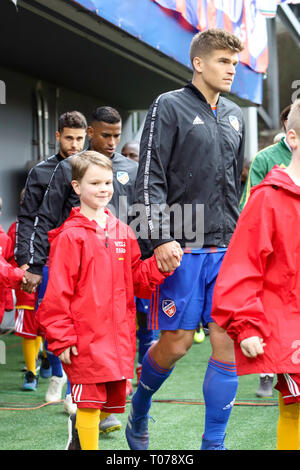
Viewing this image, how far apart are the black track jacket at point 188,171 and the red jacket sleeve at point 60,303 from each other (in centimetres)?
53

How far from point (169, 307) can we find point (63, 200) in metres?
1.34

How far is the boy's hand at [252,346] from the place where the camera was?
9.16ft

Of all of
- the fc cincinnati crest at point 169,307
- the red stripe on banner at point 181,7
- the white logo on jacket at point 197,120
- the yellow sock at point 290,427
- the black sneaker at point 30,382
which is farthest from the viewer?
the red stripe on banner at point 181,7

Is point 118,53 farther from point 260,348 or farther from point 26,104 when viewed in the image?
point 260,348

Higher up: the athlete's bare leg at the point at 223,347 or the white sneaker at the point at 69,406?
the athlete's bare leg at the point at 223,347

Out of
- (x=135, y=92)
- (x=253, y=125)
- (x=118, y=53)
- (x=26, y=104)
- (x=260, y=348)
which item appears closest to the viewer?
(x=260, y=348)

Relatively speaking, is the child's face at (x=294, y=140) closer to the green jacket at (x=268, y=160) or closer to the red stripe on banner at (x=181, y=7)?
the green jacket at (x=268, y=160)

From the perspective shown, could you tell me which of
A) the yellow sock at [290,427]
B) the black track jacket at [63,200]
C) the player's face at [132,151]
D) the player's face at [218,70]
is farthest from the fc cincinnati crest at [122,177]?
the player's face at [132,151]

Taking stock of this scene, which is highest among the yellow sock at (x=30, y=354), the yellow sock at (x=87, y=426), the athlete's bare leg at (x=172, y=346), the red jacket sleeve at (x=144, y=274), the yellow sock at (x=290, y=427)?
the red jacket sleeve at (x=144, y=274)

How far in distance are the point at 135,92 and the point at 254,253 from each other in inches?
342

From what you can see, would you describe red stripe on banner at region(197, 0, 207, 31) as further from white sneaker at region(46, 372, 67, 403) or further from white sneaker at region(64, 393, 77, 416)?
white sneaker at region(64, 393, 77, 416)

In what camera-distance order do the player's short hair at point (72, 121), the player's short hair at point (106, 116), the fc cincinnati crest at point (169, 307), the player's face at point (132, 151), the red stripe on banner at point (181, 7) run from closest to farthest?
the fc cincinnati crest at point (169, 307), the player's short hair at point (106, 116), the player's short hair at point (72, 121), the red stripe on banner at point (181, 7), the player's face at point (132, 151)

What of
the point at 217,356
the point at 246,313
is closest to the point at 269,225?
the point at 246,313

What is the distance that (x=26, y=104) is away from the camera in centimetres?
998
